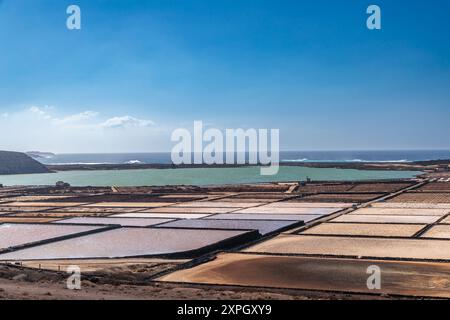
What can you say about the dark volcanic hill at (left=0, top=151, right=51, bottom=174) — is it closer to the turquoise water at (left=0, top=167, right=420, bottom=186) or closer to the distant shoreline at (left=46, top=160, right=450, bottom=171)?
the distant shoreline at (left=46, top=160, right=450, bottom=171)

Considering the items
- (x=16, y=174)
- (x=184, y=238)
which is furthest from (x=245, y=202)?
(x=16, y=174)

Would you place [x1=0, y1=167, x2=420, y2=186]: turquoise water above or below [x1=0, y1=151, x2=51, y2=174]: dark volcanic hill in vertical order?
below

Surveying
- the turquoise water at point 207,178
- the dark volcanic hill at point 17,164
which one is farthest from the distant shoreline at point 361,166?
the dark volcanic hill at point 17,164

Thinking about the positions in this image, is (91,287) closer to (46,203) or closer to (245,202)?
(245,202)

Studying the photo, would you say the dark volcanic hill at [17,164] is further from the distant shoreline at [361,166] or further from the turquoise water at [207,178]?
the turquoise water at [207,178]

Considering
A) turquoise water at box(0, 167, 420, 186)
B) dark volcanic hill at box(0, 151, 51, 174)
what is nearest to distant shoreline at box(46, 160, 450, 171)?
turquoise water at box(0, 167, 420, 186)

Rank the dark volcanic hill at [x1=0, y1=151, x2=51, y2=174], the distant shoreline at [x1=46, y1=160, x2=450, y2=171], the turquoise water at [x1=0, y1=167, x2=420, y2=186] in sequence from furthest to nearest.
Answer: the dark volcanic hill at [x1=0, y1=151, x2=51, y2=174] → the distant shoreline at [x1=46, y1=160, x2=450, y2=171] → the turquoise water at [x1=0, y1=167, x2=420, y2=186]

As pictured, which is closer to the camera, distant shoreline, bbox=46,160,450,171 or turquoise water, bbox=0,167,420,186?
turquoise water, bbox=0,167,420,186

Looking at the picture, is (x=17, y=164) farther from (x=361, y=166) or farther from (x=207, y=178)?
(x=361, y=166)
